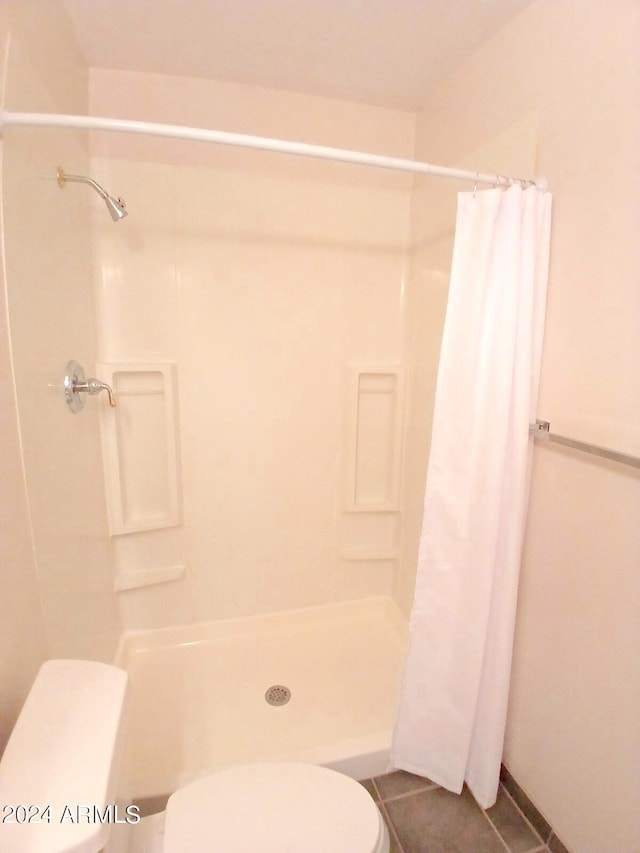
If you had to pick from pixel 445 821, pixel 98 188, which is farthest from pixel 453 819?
pixel 98 188

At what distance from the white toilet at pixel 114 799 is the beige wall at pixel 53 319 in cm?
24

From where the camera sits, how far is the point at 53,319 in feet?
3.68

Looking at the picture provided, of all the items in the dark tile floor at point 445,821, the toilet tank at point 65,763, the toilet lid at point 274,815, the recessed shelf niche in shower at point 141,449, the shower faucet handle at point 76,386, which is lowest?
the dark tile floor at point 445,821

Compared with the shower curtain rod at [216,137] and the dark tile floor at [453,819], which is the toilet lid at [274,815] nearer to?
the dark tile floor at [453,819]

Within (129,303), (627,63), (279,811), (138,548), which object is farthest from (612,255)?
(138,548)

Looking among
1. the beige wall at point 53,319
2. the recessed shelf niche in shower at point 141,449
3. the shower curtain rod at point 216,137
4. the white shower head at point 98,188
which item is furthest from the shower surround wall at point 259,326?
the shower curtain rod at point 216,137

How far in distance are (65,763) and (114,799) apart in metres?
0.11

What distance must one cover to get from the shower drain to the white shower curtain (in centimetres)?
49

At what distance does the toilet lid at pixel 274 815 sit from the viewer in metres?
0.75

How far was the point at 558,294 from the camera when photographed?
102 centimetres

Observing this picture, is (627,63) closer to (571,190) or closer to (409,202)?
(571,190)

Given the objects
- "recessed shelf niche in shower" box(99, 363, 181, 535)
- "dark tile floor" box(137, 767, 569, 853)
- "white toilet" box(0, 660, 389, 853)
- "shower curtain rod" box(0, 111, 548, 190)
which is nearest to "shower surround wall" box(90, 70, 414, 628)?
"recessed shelf niche in shower" box(99, 363, 181, 535)

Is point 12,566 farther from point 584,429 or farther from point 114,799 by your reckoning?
point 584,429

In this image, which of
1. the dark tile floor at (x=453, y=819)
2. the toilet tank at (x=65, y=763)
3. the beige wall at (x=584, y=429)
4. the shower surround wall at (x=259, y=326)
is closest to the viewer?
the toilet tank at (x=65, y=763)
